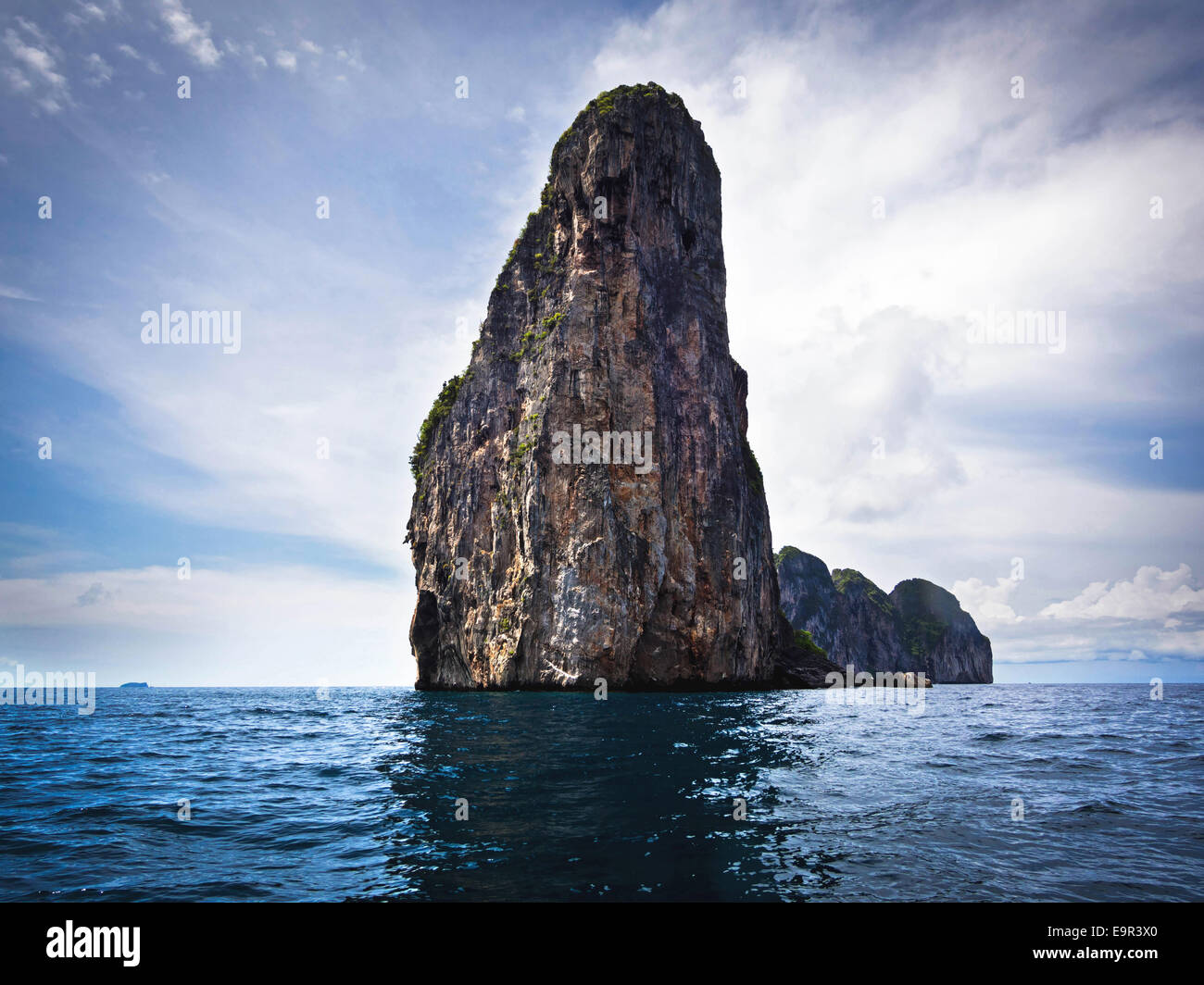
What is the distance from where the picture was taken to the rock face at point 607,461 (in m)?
50.9

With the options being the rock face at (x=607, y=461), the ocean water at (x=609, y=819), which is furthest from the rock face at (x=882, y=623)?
the ocean water at (x=609, y=819)

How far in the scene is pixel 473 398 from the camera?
63.8 m

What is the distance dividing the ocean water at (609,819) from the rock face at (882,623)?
120417 millimetres

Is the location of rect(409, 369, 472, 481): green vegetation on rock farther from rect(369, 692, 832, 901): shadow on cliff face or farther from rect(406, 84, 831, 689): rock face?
rect(369, 692, 832, 901): shadow on cliff face

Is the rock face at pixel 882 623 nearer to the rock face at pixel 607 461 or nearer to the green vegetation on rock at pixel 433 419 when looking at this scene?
the rock face at pixel 607 461

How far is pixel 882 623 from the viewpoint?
146750 mm

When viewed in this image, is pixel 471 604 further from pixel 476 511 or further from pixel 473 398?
pixel 473 398

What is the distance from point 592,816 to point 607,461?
43.0 m

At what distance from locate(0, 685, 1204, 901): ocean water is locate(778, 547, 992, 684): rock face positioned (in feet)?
395

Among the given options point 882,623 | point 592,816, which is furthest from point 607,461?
point 882,623

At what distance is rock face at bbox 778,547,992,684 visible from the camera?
137250 mm

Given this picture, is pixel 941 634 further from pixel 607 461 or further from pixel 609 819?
pixel 609 819
